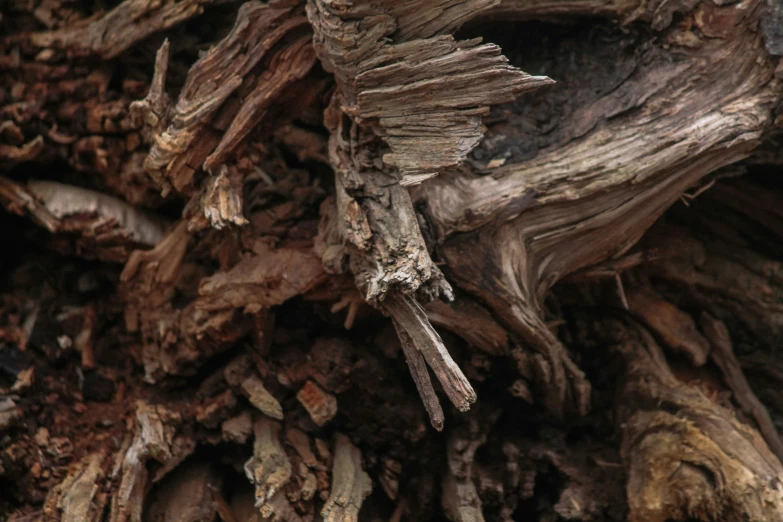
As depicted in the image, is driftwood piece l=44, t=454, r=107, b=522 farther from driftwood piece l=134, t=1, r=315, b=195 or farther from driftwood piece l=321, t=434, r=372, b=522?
driftwood piece l=134, t=1, r=315, b=195

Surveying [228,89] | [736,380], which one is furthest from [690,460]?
[228,89]

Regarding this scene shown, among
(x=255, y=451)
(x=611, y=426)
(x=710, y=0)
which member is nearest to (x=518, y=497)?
(x=611, y=426)

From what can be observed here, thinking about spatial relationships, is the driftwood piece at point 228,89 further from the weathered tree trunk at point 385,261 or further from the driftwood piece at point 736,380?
the driftwood piece at point 736,380

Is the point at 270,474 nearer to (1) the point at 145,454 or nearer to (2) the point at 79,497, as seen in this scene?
(1) the point at 145,454

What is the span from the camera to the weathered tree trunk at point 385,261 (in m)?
2.43

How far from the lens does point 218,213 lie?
7.98 feet

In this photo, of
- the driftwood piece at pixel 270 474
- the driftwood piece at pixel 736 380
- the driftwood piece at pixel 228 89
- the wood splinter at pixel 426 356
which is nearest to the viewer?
the wood splinter at pixel 426 356

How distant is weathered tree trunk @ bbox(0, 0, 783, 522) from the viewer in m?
2.43

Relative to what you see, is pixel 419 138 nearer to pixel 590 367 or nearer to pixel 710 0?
pixel 710 0

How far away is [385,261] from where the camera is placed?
2.17m

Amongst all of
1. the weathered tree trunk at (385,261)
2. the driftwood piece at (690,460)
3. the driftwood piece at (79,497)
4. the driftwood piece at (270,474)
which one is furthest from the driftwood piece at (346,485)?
the driftwood piece at (690,460)

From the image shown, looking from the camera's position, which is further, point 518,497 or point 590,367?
point 590,367

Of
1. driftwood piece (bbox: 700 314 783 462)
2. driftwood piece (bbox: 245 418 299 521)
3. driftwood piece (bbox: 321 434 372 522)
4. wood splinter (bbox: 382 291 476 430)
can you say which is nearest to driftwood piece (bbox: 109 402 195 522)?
driftwood piece (bbox: 245 418 299 521)

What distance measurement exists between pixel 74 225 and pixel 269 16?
121 cm
